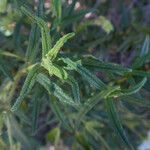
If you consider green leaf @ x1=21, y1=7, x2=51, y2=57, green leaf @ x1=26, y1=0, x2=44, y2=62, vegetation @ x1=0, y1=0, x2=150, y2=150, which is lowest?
vegetation @ x1=0, y1=0, x2=150, y2=150

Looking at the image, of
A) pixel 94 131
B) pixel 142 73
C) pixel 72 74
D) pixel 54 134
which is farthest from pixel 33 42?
pixel 54 134

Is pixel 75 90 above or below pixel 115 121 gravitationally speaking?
above

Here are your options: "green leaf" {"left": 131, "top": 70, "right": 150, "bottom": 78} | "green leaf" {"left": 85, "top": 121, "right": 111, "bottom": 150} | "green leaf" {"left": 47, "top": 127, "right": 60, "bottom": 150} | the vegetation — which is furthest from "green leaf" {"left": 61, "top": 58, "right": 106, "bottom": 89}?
"green leaf" {"left": 47, "top": 127, "right": 60, "bottom": 150}

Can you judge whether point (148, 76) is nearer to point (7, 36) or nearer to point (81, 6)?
point (7, 36)

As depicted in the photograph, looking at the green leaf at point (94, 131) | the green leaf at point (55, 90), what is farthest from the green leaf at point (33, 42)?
the green leaf at point (94, 131)

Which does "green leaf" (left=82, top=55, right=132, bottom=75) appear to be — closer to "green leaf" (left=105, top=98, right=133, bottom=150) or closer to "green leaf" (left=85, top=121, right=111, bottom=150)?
"green leaf" (left=105, top=98, right=133, bottom=150)

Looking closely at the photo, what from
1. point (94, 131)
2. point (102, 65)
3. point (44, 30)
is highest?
point (44, 30)

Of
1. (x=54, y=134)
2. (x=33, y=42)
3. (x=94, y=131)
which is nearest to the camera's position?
(x=33, y=42)

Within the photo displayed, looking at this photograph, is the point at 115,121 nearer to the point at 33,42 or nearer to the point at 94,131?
the point at 33,42
